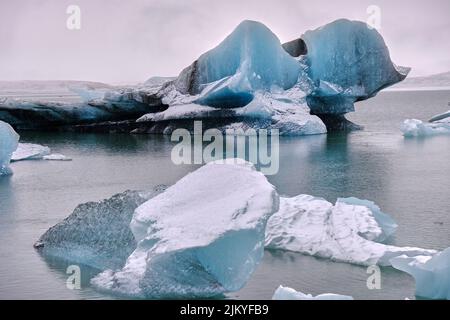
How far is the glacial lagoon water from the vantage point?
6301mm

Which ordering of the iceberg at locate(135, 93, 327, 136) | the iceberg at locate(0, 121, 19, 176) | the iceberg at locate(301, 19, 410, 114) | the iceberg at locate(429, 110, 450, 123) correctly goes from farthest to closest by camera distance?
1. the iceberg at locate(429, 110, 450, 123)
2. the iceberg at locate(301, 19, 410, 114)
3. the iceberg at locate(135, 93, 327, 136)
4. the iceberg at locate(0, 121, 19, 176)

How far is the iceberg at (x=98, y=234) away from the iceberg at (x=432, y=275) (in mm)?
2844

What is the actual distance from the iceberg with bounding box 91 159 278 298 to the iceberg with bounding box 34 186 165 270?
724mm

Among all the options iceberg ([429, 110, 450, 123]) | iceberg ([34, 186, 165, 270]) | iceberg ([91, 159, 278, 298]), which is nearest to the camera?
iceberg ([91, 159, 278, 298])

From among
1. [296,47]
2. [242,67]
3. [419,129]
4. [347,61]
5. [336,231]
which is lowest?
[336,231]

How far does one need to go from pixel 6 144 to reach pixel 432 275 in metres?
10.7

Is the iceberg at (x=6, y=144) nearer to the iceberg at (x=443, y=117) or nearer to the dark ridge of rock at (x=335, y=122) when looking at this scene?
the dark ridge of rock at (x=335, y=122)

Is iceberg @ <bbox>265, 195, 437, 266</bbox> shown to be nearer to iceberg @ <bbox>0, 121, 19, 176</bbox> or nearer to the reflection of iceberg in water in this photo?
the reflection of iceberg in water

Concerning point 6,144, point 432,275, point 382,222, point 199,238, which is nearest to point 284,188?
point 382,222

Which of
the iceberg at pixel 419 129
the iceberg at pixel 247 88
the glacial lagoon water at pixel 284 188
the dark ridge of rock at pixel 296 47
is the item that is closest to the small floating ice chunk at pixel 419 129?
the iceberg at pixel 419 129

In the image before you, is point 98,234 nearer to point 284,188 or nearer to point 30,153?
point 284,188

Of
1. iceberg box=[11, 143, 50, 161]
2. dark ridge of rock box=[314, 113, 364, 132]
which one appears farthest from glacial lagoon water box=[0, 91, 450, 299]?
dark ridge of rock box=[314, 113, 364, 132]

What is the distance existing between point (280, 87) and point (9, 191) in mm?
12474

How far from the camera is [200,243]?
532 cm
